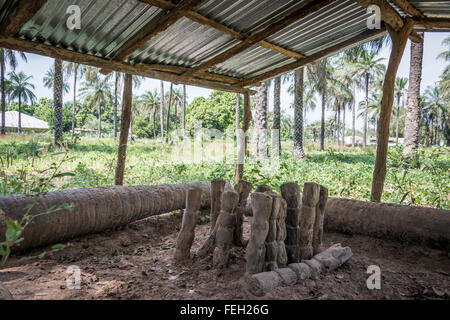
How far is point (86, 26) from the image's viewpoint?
331 cm

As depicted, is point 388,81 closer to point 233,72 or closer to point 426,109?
point 233,72

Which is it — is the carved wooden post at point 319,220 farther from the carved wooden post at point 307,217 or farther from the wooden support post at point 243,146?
the wooden support post at point 243,146

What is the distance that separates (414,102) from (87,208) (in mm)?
11983

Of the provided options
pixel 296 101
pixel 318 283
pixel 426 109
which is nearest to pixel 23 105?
pixel 296 101

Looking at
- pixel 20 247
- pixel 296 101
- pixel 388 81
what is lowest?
pixel 20 247

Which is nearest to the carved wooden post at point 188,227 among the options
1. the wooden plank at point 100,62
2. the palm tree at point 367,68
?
the wooden plank at point 100,62

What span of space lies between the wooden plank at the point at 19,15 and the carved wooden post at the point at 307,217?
293cm

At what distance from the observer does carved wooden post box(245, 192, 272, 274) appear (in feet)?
7.30

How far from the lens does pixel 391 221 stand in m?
3.52

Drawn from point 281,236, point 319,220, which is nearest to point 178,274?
point 281,236

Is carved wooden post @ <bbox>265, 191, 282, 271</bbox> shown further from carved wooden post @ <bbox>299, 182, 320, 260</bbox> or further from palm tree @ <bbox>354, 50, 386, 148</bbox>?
palm tree @ <bbox>354, 50, 386, 148</bbox>

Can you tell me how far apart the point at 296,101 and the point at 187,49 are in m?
12.0

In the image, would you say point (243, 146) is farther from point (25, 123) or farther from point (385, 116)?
point (25, 123)
